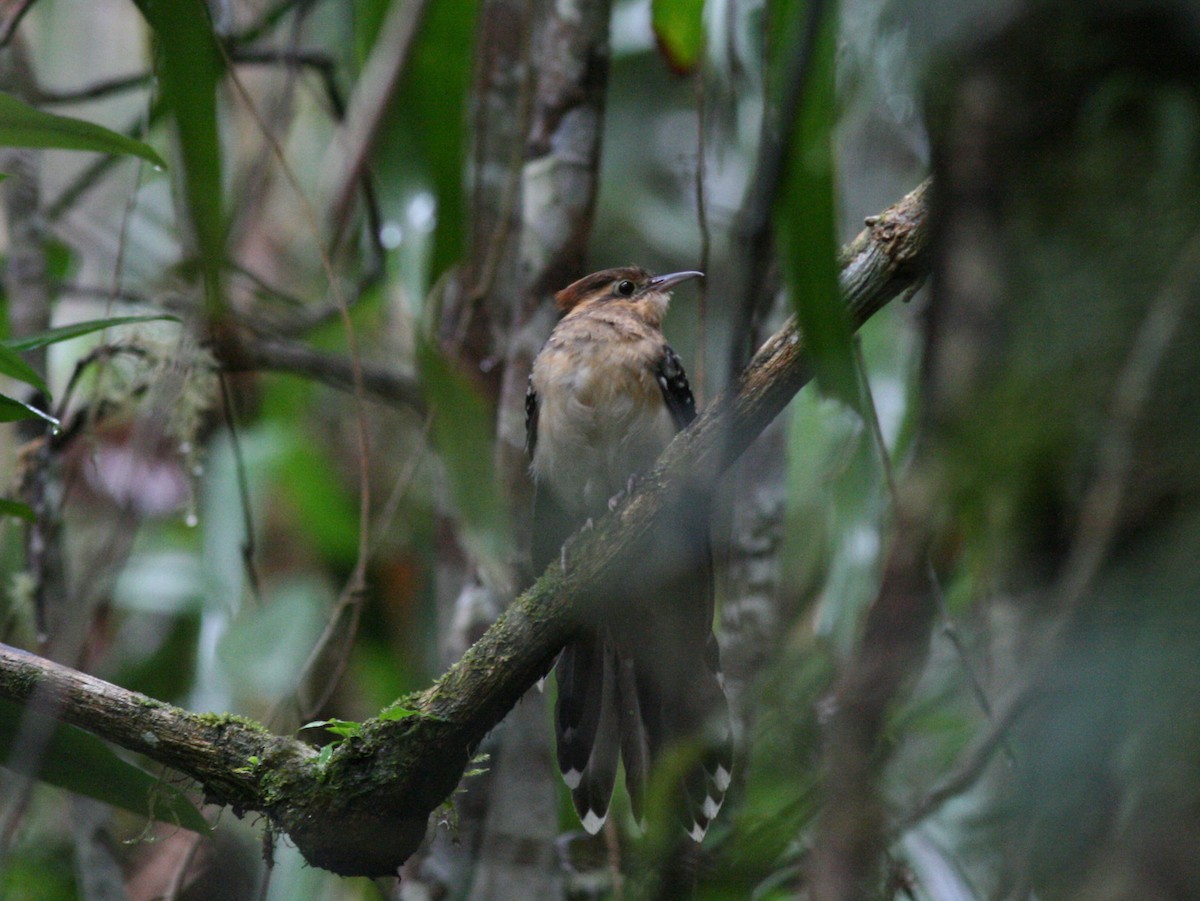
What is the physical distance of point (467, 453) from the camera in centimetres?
316

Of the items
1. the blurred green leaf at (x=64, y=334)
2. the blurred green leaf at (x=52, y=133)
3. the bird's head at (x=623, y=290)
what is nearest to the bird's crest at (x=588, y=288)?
the bird's head at (x=623, y=290)

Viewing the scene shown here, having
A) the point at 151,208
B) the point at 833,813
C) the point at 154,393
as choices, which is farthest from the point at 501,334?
the point at 833,813

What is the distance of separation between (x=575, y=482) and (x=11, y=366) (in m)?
1.83

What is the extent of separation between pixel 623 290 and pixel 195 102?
2443 mm

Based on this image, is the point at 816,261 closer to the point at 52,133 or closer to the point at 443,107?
the point at 52,133

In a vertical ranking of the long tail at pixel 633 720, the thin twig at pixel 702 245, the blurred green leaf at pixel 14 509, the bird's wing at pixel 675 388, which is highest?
the bird's wing at pixel 675 388

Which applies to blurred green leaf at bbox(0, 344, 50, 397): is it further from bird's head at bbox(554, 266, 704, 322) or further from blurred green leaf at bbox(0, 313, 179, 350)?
bird's head at bbox(554, 266, 704, 322)

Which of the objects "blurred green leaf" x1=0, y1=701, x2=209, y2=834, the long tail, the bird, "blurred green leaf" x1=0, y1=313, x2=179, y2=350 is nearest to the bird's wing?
the bird

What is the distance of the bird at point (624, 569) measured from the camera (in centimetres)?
332

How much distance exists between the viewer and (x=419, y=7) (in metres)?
2.46

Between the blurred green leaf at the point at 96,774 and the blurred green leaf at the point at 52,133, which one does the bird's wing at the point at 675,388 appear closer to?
the blurred green leaf at the point at 52,133

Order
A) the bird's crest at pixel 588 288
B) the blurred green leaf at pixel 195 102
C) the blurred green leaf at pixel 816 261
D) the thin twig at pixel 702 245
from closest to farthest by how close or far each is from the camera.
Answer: the blurred green leaf at pixel 816 261 → the blurred green leaf at pixel 195 102 → the thin twig at pixel 702 245 → the bird's crest at pixel 588 288

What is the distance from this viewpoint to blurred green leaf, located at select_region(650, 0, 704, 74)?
10.7 ft

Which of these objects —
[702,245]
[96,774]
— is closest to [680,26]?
[702,245]
